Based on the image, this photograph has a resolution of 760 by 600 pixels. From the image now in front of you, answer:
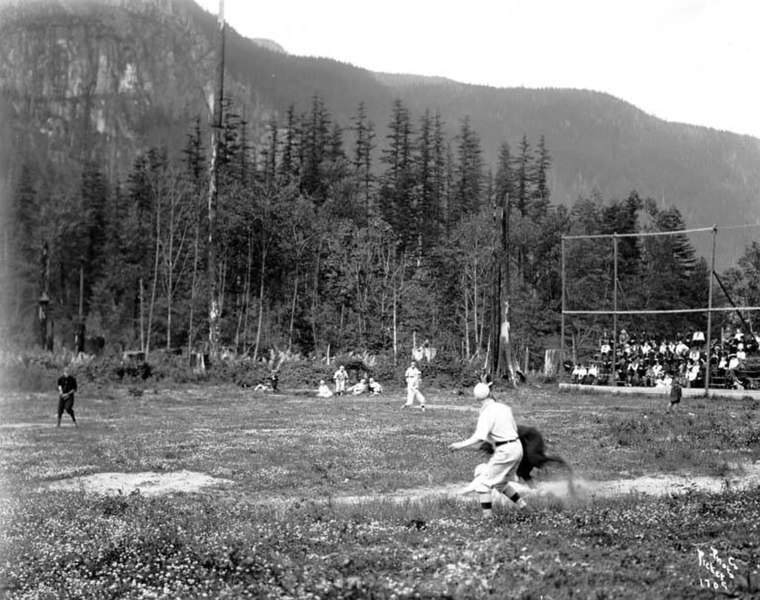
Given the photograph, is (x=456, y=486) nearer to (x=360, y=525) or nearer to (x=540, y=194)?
(x=360, y=525)

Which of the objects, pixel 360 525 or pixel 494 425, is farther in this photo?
pixel 494 425

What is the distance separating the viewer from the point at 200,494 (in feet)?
50.0

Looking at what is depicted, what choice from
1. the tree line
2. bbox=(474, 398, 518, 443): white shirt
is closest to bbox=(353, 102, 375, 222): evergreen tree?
the tree line

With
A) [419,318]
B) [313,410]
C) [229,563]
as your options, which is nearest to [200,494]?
[229,563]

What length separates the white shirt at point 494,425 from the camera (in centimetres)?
1291

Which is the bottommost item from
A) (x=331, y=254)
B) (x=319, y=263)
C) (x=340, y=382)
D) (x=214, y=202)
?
(x=340, y=382)

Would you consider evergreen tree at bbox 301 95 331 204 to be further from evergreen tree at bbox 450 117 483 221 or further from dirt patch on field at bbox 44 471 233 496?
dirt patch on field at bbox 44 471 233 496

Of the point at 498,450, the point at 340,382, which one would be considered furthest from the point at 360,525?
the point at 340,382

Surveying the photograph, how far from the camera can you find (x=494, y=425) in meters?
12.9

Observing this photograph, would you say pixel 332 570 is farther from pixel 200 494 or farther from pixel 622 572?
pixel 200 494

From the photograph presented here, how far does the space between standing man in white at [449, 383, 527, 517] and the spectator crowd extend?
30.4 m

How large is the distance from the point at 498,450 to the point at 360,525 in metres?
2.59

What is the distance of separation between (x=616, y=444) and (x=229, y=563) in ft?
48.9

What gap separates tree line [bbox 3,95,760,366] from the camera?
78125 millimetres
